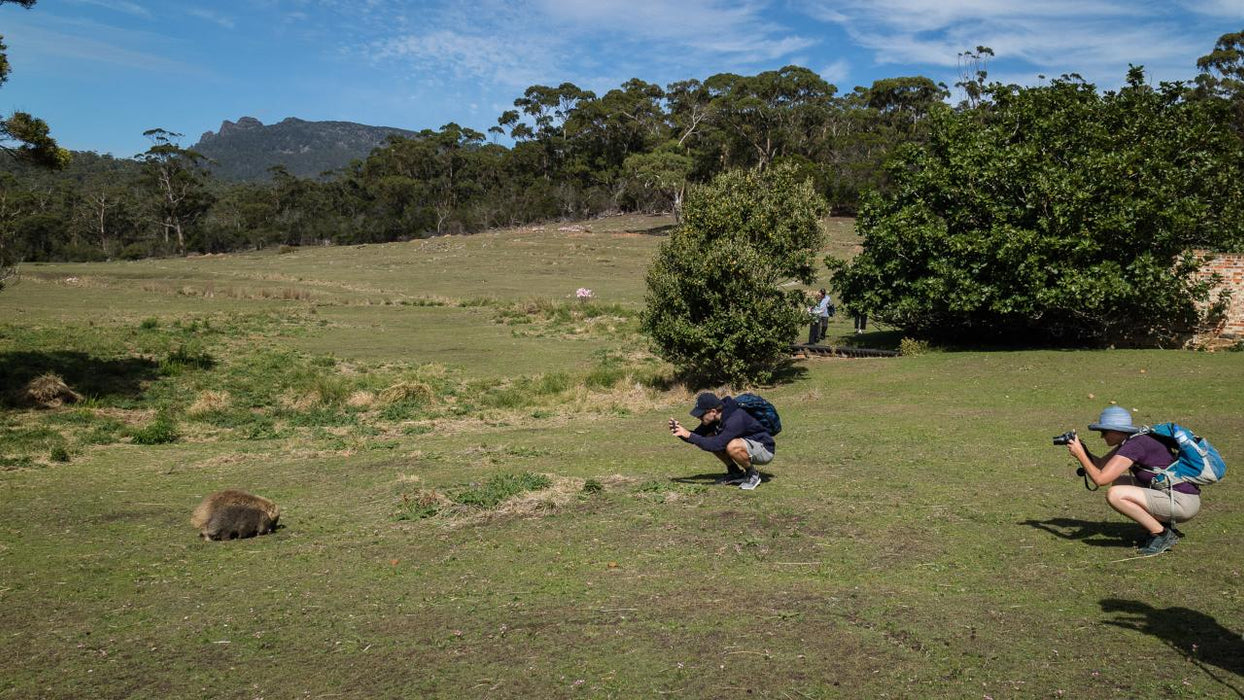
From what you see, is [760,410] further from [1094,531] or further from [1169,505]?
[1169,505]

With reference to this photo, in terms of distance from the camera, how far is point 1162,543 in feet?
25.0

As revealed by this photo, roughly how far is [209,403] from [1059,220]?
71.9 ft

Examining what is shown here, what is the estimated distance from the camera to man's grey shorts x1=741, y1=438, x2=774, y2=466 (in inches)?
415

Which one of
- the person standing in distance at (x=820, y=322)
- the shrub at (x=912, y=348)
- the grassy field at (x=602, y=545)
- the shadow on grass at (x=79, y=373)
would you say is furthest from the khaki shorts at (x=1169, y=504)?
the person standing in distance at (x=820, y=322)

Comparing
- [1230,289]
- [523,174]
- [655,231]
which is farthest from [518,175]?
[1230,289]

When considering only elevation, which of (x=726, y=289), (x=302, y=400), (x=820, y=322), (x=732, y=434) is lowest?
(x=302, y=400)

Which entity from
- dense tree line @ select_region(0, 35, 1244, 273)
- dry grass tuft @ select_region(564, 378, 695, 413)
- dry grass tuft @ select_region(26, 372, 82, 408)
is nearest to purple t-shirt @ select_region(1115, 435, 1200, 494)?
dry grass tuft @ select_region(564, 378, 695, 413)

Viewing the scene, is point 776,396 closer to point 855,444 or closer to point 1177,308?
point 855,444

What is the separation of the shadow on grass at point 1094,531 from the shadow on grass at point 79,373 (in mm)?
20310

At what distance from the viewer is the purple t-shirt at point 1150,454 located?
744 centimetres

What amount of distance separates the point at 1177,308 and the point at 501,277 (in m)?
43.2

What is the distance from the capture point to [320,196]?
113m

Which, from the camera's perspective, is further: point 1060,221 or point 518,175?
point 518,175

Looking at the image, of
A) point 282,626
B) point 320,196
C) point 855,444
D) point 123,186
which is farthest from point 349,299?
point 123,186
